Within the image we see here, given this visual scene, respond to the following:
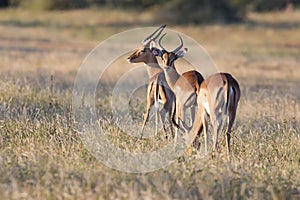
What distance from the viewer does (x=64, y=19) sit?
44156 millimetres

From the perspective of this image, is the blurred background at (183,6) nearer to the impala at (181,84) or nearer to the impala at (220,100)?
the impala at (181,84)

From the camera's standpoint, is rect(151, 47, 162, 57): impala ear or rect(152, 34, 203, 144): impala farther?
rect(151, 47, 162, 57): impala ear

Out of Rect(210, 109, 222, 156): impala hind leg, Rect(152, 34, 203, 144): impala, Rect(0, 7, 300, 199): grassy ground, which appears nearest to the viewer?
Rect(0, 7, 300, 199): grassy ground

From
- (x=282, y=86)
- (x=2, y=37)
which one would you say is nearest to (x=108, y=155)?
(x=282, y=86)

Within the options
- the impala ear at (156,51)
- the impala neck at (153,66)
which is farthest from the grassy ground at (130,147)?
the impala ear at (156,51)

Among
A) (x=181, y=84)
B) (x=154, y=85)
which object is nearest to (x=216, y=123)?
(x=181, y=84)

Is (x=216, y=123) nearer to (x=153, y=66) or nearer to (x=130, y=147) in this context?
(x=130, y=147)

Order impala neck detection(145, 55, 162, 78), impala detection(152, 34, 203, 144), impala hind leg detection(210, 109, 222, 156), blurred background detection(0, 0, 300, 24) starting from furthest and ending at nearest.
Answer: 1. blurred background detection(0, 0, 300, 24)
2. impala neck detection(145, 55, 162, 78)
3. impala detection(152, 34, 203, 144)
4. impala hind leg detection(210, 109, 222, 156)

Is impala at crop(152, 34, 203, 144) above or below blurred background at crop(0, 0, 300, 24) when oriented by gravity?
below

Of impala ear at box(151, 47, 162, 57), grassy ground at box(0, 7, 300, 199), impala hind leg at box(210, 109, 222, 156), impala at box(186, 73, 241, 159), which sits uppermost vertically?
impala ear at box(151, 47, 162, 57)

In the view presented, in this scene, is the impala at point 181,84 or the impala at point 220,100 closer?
the impala at point 220,100

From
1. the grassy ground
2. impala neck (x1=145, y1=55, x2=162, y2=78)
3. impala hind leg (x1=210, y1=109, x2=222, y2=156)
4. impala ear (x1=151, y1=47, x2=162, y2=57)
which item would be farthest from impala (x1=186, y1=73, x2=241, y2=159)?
impala neck (x1=145, y1=55, x2=162, y2=78)

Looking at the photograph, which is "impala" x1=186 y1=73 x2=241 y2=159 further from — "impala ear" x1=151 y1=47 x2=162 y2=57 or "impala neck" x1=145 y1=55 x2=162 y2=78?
"impala neck" x1=145 y1=55 x2=162 y2=78

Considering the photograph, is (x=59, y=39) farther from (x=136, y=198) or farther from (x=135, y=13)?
(x=136, y=198)
